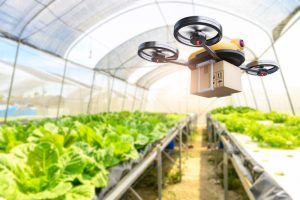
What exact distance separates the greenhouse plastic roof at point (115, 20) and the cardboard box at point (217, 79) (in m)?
3.58

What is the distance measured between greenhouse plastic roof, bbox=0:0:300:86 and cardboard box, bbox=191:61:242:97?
11.7 ft

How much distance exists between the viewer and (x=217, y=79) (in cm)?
91

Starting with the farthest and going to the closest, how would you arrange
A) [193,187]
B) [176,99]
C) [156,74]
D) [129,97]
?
1. [176,99]
2. [156,74]
3. [129,97]
4. [193,187]

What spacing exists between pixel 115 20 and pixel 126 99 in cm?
635

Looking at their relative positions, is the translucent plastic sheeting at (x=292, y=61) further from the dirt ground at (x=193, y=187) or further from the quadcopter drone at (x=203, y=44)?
the quadcopter drone at (x=203, y=44)

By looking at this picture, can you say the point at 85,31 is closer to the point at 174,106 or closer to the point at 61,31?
the point at 61,31

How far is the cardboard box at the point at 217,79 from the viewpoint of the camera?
0.89 m

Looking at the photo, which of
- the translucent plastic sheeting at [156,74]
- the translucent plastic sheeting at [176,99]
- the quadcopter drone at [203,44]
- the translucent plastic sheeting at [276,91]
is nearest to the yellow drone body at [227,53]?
the quadcopter drone at [203,44]

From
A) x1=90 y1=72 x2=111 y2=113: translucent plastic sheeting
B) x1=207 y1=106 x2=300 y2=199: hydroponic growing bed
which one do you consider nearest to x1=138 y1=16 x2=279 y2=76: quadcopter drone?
x1=207 y1=106 x2=300 y2=199: hydroponic growing bed

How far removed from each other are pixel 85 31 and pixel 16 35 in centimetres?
177

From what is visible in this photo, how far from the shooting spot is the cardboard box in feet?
2.93

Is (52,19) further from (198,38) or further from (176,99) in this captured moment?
(176,99)

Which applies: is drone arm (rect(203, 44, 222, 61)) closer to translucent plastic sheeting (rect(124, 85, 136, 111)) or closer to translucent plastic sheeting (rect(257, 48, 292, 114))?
translucent plastic sheeting (rect(257, 48, 292, 114))

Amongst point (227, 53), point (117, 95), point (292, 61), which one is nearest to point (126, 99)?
point (117, 95)
